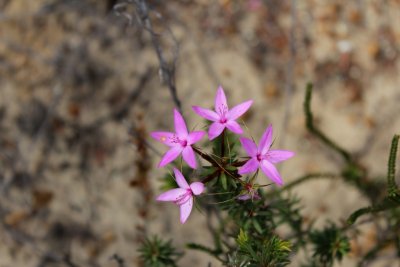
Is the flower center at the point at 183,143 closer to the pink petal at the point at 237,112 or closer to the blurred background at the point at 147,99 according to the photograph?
the pink petal at the point at 237,112

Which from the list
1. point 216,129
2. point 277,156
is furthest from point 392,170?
point 216,129

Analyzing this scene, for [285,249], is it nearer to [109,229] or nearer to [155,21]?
[109,229]

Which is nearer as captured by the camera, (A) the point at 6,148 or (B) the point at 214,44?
(A) the point at 6,148

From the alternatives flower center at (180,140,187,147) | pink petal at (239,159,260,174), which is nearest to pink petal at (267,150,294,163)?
pink petal at (239,159,260,174)

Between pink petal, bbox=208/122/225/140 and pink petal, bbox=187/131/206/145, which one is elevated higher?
pink petal, bbox=208/122/225/140

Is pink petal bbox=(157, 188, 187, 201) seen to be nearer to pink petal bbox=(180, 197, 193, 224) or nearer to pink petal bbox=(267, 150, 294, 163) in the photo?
pink petal bbox=(180, 197, 193, 224)

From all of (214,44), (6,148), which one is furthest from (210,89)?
(6,148)

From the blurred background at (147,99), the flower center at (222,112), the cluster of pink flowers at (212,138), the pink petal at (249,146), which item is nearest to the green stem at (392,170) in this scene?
the cluster of pink flowers at (212,138)
